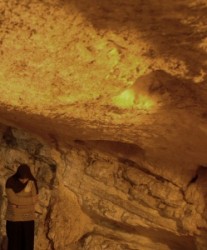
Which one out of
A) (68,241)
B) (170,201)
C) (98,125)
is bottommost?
(68,241)

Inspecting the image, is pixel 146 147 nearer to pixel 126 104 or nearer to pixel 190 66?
pixel 126 104

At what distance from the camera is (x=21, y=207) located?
3.43 meters

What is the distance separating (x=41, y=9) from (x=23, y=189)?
7.13 ft

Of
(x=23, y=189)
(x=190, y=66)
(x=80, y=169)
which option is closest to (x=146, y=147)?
(x=80, y=169)

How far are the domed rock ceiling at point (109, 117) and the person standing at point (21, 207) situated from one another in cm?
37

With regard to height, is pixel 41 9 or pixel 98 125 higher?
pixel 41 9

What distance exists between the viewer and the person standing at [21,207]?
339 centimetres

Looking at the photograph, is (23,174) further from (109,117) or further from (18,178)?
(109,117)

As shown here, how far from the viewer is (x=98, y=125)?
2.91 metres

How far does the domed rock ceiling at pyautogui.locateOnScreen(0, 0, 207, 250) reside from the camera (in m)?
1.60

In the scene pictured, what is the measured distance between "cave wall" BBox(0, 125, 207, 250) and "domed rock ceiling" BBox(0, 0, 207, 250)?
0.01 m

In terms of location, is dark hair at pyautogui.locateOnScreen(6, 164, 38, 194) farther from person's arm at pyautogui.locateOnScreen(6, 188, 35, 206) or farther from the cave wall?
the cave wall

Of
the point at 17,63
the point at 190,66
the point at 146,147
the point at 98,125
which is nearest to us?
the point at 190,66

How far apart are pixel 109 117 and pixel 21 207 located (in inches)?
52.9
